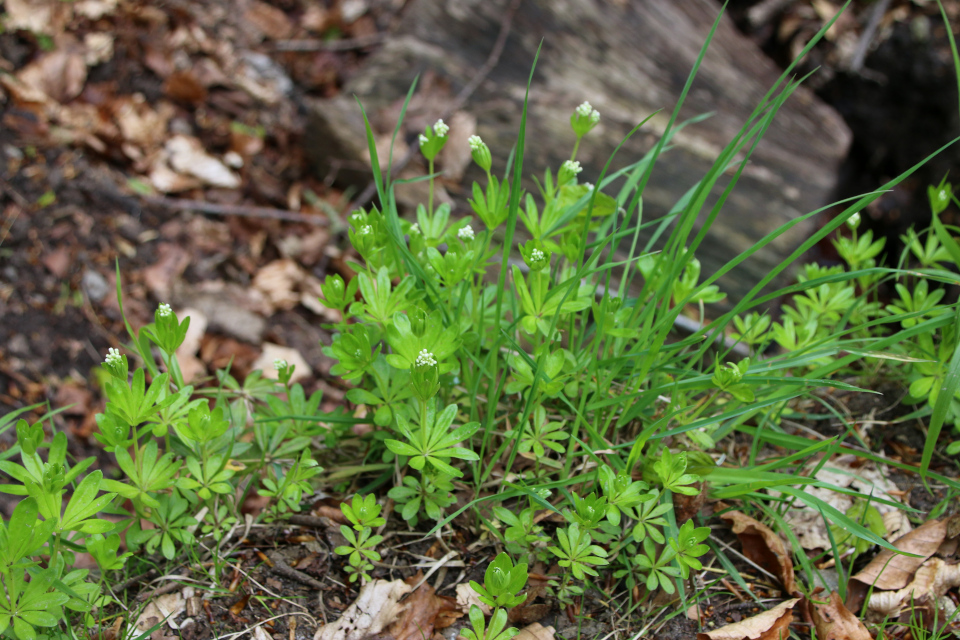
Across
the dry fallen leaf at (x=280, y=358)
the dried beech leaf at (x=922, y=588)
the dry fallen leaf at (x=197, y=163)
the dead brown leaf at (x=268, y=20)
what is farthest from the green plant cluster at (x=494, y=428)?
the dead brown leaf at (x=268, y=20)

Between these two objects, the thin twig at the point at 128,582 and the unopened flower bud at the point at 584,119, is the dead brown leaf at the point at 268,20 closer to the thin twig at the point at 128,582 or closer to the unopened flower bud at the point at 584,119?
the unopened flower bud at the point at 584,119

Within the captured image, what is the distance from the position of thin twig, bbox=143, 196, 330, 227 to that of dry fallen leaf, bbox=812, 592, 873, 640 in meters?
2.96

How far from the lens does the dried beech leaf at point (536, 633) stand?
1.30 metres

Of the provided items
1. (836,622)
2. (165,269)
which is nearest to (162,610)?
(836,622)

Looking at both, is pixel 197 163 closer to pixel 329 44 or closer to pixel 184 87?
pixel 184 87

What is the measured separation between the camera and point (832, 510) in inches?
53.4

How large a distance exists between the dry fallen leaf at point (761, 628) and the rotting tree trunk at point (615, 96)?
1.75 meters

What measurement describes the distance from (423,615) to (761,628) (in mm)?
709

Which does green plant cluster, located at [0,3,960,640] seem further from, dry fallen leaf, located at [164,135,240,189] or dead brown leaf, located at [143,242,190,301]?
dry fallen leaf, located at [164,135,240,189]

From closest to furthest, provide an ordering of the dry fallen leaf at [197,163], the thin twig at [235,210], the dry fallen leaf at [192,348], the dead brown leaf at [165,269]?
the dry fallen leaf at [192,348] → the dead brown leaf at [165,269] → the thin twig at [235,210] → the dry fallen leaf at [197,163]

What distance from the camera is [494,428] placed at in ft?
5.15

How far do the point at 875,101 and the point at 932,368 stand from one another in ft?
10.1

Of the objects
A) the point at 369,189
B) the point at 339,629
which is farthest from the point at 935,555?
the point at 369,189

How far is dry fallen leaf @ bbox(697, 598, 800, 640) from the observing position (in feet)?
4.36
